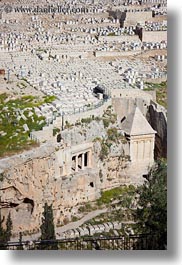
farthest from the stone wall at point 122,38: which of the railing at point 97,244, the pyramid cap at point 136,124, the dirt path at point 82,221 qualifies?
the railing at point 97,244

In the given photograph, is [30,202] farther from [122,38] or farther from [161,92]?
[122,38]

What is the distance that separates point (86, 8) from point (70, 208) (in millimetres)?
1273

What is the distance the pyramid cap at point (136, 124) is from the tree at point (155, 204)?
0.22 metres

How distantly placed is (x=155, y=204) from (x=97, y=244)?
439mm

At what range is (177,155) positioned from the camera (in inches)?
128

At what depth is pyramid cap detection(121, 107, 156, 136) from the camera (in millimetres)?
3326

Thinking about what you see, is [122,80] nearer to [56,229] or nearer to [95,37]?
[95,37]

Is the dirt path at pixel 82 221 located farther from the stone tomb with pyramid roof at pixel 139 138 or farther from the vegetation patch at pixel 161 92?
the vegetation patch at pixel 161 92

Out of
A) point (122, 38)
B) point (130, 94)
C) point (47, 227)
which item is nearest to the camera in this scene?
point (47, 227)

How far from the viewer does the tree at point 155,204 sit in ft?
10.7

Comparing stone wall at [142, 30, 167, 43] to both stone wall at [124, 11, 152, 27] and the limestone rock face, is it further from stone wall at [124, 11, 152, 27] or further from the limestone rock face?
the limestone rock face

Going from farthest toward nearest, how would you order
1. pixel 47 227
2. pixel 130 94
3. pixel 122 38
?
pixel 122 38 < pixel 130 94 < pixel 47 227

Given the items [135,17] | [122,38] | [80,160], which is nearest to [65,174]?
[80,160]

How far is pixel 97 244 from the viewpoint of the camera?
327 cm
